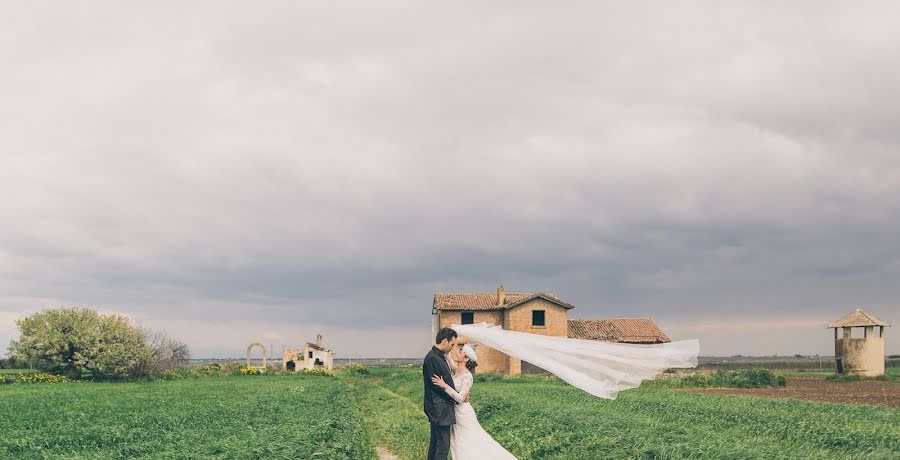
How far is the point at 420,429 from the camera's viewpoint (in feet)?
61.8

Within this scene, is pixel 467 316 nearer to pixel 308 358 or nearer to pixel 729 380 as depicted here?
pixel 729 380

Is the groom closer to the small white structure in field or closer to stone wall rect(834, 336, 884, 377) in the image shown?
stone wall rect(834, 336, 884, 377)

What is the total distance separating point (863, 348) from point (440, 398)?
5284 cm

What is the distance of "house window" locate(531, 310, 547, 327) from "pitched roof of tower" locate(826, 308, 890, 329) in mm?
22895

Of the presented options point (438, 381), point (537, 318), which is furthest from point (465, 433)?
point (537, 318)

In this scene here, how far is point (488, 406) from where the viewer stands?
23.4 m

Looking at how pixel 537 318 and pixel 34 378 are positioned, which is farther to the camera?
pixel 537 318

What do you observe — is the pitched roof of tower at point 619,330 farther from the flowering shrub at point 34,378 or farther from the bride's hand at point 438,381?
the bride's hand at point 438,381

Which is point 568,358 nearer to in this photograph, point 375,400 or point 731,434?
point 731,434

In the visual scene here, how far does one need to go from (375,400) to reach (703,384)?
24.7 meters

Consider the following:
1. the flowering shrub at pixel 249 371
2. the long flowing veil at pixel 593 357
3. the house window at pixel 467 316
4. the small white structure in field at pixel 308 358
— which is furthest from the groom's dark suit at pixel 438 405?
the small white structure in field at pixel 308 358

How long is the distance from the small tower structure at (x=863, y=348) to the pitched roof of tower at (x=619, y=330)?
1356 cm

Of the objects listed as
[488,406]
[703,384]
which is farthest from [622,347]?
[703,384]

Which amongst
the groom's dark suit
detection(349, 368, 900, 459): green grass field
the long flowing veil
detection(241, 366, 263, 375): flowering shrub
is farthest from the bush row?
detection(241, 366, 263, 375): flowering shrub
